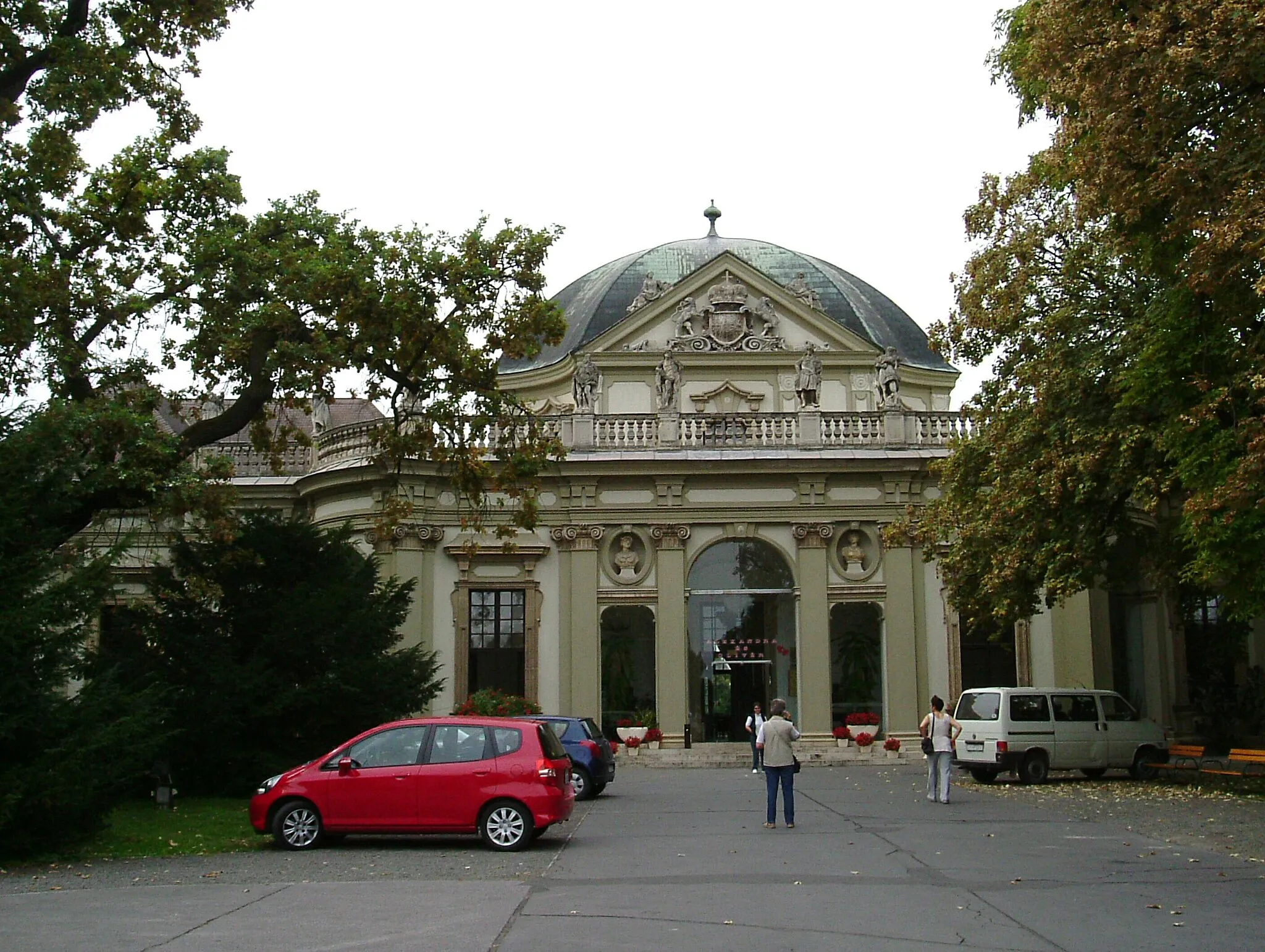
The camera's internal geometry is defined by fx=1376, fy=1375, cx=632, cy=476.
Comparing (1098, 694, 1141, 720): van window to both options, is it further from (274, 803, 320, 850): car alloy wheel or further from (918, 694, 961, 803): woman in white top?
(274, 803, 320, 850): car alloy wheel

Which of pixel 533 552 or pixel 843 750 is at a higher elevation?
pixel 533 552

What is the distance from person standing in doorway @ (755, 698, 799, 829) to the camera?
16.2 m

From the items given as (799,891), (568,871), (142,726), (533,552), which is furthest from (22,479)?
(533,552)

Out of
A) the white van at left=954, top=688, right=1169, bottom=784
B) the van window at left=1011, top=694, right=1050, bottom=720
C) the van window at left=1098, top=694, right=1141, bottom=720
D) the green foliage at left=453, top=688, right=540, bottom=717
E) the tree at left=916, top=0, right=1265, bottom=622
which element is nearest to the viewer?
the tree at left=916, top=0, right=1265, bottom=622

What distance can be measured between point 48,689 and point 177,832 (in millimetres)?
3469

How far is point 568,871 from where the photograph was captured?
12734mm

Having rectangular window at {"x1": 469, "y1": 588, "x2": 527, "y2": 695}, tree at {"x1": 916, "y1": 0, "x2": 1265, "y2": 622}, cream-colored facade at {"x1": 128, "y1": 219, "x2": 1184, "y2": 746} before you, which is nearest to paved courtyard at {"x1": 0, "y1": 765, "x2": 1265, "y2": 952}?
tree at {"x1": 916, "y1": 0, "x2": 1265, "y2": 622}

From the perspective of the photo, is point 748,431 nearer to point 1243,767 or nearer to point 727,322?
point 727,322

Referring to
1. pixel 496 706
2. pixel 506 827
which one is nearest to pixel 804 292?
pixel 496 706

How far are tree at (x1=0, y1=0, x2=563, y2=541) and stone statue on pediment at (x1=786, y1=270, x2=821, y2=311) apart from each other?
1884cm

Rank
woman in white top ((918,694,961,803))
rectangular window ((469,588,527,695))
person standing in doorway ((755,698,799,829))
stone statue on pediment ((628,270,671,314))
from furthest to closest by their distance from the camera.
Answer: stone statue on pediment ((628,270,671,314))
rectangular window ((469,588,527,695))
woman in white top ((918,694,961,803))
person standing in doorway ((755,698,799,829))

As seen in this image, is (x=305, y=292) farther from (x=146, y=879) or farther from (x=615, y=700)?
(x=615, y=700)

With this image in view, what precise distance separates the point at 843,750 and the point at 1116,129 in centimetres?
1937

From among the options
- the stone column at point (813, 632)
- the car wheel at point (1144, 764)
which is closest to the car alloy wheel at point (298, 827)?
the car wheel at point (1144, 764)
